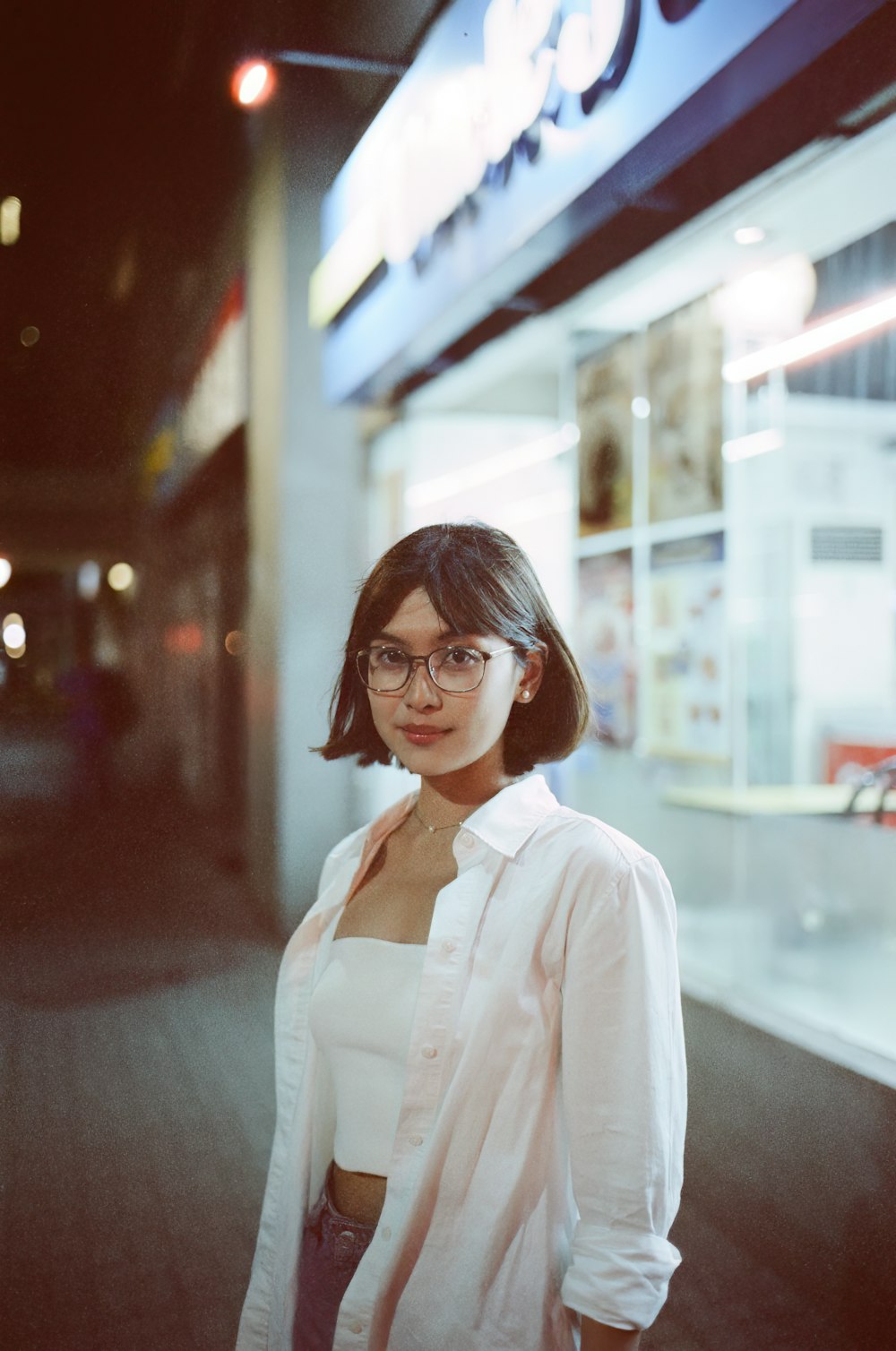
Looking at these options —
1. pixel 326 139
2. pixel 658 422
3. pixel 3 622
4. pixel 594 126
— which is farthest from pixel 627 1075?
pixel 658 422

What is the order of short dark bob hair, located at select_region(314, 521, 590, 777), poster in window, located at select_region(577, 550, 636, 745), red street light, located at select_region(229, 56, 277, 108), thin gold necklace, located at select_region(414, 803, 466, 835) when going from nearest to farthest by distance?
short dark bob hair, located at select_region(314, 521, 590, 777) < thin gold necklace, located at select_region(414, 803, 466, 835) < red street light, located at select_region(229, 56, 277, 108) < poster in window, located at select_region(577, 550, 636, 745)

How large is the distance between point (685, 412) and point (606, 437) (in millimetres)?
825

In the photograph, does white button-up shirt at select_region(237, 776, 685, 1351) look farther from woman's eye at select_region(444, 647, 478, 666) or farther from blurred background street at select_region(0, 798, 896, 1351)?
blurred background street at select_region(0, 798, 896, 1351)

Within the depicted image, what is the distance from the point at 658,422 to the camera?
354 centimetres

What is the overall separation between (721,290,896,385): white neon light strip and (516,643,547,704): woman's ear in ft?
9.43

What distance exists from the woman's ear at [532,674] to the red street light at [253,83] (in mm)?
1108

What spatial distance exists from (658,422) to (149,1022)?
244cm

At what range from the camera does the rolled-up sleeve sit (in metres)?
1.40

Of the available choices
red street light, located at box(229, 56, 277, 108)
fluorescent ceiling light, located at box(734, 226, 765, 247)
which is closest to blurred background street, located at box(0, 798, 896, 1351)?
red street light, located at box(229, 56, 277, 108)

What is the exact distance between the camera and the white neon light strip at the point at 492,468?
194cm

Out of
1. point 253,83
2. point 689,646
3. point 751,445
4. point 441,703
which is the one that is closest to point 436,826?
point 441,703

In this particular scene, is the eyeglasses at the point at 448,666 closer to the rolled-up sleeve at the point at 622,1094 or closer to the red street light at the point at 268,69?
the rolled-up sleeve at the point at 622,1094

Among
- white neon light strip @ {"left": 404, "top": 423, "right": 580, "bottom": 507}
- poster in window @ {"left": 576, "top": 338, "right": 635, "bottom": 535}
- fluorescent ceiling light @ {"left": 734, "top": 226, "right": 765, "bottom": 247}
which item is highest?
fluorescent ceiling light @ {"left": 734, "top": 226, "right": 765, "bottom": 247}

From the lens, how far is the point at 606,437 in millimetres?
3049
